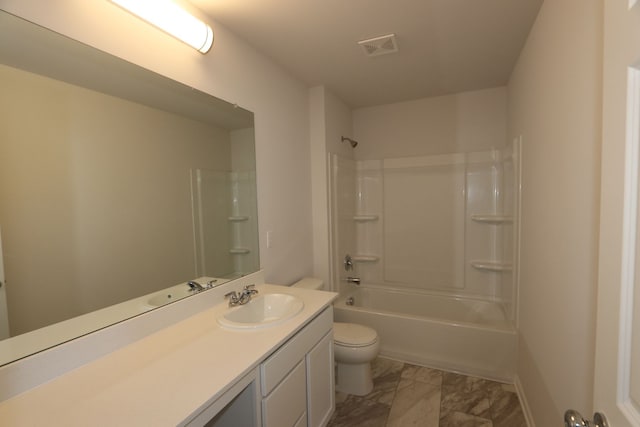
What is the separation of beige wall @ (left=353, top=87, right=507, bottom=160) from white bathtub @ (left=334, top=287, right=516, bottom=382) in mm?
1605

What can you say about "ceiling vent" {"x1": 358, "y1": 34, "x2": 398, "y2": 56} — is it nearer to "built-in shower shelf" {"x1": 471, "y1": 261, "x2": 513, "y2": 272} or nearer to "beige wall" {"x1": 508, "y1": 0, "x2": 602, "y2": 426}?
"beige wall" {"x1": 508, "y1": 0, "x2": 602, "y2": 426}

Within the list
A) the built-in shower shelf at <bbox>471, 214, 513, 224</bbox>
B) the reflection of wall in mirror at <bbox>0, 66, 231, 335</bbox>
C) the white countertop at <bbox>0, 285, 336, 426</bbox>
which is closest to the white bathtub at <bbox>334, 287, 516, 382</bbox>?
the built-in shower shelf at <bbox>471, 214, 513, 224</bbox>

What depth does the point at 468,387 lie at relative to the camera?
215 centimetres

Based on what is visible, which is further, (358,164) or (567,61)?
(358,164)

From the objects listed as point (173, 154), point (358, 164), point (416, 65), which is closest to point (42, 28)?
point (173, 154)

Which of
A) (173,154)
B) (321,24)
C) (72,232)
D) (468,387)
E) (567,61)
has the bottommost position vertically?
(468,387)

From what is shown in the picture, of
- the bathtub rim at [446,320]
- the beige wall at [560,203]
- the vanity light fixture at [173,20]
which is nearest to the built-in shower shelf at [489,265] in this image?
the bathtub rim at [446,320]

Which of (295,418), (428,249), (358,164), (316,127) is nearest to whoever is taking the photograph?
(295,418)

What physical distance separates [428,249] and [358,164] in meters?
1.23

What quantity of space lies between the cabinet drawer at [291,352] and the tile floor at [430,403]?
2.36ft

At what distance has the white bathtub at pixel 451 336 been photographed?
2.20 meters

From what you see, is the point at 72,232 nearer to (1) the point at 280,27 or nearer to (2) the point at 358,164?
(1) the point at 280,27

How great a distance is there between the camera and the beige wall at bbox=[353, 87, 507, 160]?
279 cm

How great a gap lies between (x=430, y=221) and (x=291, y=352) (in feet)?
7.47
